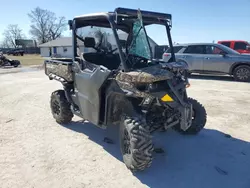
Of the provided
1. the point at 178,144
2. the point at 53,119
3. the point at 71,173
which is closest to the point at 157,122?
the point at 178,144

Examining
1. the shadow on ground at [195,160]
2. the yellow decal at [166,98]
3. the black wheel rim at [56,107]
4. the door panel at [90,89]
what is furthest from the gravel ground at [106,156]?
the yellow decal at [166,98]

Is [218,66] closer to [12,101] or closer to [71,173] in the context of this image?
[12,101]

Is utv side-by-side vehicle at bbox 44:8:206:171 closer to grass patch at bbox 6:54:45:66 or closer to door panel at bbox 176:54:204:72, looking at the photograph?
door panel at bbox 176:54:204:72

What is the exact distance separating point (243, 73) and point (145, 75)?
895 centimetres

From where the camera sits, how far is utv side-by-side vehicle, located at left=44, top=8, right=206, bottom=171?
125 inches

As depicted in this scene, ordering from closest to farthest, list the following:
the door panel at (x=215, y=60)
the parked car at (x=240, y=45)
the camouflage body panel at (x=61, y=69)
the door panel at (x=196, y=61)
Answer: the camouflage body panel at (x=61, y=69) < the door panel at (x=215, y=60) < the door panel at (x=196, y=61) < the parked car at (x=240, y=45)

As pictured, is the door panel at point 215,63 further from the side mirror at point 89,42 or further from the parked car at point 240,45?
the side mirror at point 89,42

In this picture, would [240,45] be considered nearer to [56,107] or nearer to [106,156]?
[56,107]

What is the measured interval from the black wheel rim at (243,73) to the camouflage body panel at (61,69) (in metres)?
8.43

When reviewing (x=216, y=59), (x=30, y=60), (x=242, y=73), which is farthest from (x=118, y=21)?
(x=30, y=60)

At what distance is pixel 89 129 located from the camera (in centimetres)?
500

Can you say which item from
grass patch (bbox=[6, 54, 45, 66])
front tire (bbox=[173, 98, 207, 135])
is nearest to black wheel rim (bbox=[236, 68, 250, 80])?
front tire (bbox=[173, 98, 207, 135])

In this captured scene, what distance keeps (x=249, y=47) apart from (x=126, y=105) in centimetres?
1308

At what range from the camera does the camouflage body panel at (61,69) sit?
459 cm
